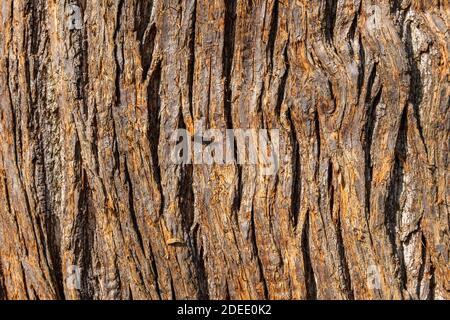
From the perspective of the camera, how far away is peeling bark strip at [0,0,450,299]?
Result: 2.39 metres

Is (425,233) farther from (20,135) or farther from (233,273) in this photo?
(20,135)

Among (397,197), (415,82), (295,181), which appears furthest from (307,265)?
(415,82)

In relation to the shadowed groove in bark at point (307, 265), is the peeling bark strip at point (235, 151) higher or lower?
higher

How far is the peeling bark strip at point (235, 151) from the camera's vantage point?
7.86ft

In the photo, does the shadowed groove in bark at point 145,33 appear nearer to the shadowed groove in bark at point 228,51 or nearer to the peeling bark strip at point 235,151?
the peeling bark strip at point 235,151

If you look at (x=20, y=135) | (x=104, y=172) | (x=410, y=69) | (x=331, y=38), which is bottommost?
(x=104, y=172)

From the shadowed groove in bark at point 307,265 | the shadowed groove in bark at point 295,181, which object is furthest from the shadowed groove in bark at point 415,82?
the shadowed groove in bark at point 307,265

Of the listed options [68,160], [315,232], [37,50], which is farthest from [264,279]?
[37,50]

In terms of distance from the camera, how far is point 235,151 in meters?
2.49

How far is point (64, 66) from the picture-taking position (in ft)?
8.14

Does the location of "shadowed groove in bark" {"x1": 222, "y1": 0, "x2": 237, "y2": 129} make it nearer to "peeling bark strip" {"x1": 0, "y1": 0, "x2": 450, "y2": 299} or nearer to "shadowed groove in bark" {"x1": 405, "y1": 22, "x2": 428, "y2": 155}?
"peeling bark strip" {"x1": 0, "y1": 0, "x2": 450, "y2": 299}

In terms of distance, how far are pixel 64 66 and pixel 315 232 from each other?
54.1 inches

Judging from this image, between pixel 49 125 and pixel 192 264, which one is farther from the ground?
pixel 49 125

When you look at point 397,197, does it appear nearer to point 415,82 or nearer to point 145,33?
point 415,82
